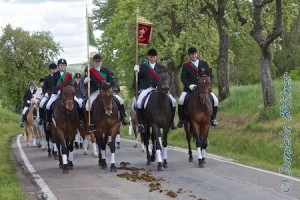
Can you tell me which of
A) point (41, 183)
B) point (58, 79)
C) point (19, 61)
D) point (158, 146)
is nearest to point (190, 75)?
point (158, 146)

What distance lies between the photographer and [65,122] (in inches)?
541

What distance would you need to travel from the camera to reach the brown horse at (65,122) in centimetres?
1319

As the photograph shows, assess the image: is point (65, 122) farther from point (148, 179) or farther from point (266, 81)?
point (266, 81)

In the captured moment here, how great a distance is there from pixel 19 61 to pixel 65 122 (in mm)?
64084

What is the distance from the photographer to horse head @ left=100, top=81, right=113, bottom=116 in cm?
1301

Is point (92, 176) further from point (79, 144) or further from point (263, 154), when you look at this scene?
point (79, 144)

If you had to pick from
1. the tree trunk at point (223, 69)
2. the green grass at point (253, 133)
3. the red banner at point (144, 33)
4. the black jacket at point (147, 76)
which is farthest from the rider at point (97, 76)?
the tree trunk at point (223, 69)

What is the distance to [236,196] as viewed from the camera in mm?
9398

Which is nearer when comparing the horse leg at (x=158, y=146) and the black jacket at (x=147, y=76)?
the horse leg at (x=158, y=146)

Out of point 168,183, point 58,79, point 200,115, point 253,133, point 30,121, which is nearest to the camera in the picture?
point 168,183

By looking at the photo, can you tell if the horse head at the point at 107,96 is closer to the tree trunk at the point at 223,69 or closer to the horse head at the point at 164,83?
the horse head at the point at 164,83

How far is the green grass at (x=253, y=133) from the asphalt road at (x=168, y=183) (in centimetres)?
137

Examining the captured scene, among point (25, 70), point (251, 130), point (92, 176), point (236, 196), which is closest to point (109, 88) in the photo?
point (92, 176)

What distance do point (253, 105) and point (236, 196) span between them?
1321 cm
